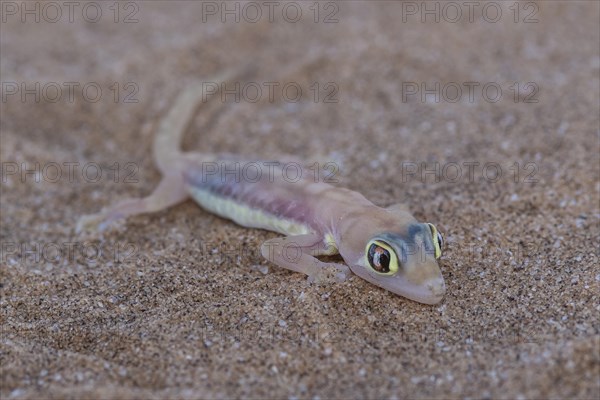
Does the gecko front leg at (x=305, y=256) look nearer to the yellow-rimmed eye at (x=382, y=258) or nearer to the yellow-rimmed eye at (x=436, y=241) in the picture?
the yellow-rimmed eye at (x=382, y=258)

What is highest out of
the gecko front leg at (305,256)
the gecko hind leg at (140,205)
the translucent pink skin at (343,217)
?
the translucent pink skin at (343,217)

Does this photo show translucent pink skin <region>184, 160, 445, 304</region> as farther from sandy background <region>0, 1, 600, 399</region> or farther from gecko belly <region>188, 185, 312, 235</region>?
sandy background <region>0, 1, 600, 399</region>

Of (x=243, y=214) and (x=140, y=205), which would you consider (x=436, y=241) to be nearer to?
(x=243, y=214)

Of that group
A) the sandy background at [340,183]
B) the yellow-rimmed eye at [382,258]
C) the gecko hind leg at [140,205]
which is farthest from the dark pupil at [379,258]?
the gecko hind leg at [140,205]

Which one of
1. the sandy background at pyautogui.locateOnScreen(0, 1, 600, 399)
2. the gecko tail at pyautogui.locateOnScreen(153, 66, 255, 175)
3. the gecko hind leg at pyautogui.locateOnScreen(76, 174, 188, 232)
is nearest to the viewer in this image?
the sandy background at pyautogui.locateOnScreen(0, 1, 600, 399)

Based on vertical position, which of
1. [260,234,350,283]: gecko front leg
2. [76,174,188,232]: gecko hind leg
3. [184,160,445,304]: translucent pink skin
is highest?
[184,160,445,304]: translucent pink skin

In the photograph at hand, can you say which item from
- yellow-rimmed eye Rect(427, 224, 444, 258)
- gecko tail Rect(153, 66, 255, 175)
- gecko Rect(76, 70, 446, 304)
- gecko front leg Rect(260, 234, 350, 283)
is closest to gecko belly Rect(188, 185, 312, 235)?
gecko Rect(76, 70, 446, 304)
